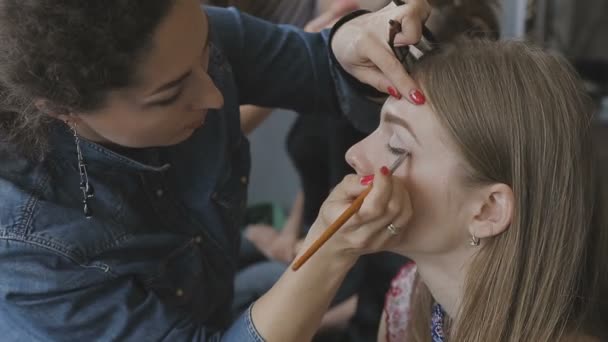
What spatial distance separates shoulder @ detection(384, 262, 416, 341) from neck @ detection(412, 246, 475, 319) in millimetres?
157

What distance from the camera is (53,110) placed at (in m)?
0.71

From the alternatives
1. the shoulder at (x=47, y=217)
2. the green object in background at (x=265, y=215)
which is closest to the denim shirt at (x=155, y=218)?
the shoulder at (x=47, y=217)

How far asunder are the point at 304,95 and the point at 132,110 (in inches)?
15.8

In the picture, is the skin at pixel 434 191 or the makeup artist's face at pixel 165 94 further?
the skin at pixel 434 191

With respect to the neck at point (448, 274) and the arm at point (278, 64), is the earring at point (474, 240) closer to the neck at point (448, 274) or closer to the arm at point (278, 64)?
the neck at point (448, 274)

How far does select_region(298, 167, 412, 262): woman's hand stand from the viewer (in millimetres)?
732

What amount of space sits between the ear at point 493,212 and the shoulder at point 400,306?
0.27 meters

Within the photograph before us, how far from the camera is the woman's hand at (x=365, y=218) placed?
28.8 inches

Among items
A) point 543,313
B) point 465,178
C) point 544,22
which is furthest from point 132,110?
point 544,22

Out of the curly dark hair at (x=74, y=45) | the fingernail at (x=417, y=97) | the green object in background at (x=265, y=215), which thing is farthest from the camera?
the green object in background at (x=265, y=215)

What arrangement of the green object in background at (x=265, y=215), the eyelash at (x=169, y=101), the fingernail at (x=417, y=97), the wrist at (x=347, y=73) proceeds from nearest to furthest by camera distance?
the eyelash at (x=169, y=101)
the fingernail at (x=417, y=97)
the wrist at (x=347, y=73)
the green object in background at (x=265, y=215)

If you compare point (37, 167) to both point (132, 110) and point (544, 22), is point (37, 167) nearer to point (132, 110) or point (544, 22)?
point (132, 110)

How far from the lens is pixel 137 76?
676 mm

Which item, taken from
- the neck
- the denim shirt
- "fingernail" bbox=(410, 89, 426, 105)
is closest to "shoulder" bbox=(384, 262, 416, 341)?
the neck
